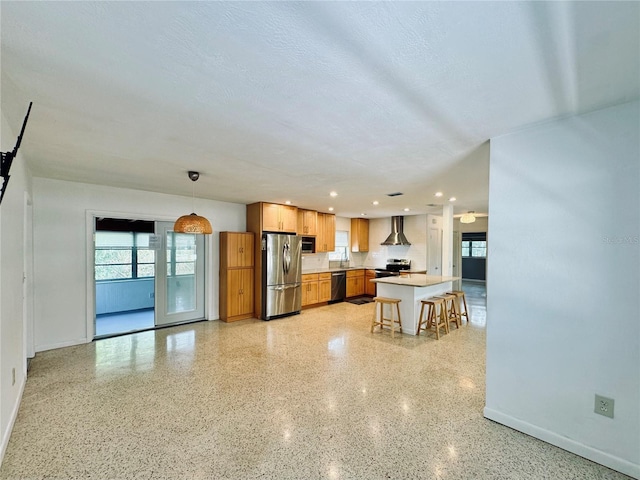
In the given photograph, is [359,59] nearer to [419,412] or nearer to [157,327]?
[419,412]

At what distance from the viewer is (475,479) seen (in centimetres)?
182

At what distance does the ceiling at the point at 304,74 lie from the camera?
1164 millimetres

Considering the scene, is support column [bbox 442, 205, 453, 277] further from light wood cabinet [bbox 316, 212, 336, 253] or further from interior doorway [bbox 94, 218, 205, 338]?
interior doorway [bbox 94, 218, 205, 338]

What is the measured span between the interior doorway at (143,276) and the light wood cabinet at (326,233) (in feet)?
9.60

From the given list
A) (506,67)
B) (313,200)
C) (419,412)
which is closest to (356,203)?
(313,200)

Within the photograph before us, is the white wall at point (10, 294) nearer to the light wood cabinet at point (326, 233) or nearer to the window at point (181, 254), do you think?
the window at point (181, 254)

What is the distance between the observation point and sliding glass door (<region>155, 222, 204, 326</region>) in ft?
16.9

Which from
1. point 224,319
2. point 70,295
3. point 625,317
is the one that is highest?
point 625,317

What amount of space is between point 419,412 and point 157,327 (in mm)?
4614

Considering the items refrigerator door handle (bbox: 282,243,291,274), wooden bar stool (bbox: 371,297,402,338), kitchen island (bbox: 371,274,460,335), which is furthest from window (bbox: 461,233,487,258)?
refrigerator door handle (bbox: 282,243,291,274)

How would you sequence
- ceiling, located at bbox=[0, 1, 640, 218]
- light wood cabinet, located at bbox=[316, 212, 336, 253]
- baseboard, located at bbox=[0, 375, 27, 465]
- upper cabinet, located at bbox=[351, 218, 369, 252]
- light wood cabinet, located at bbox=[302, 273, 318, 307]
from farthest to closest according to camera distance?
upper cabinet, located at bbox=[351, 218, 369, 252], light wood cabinet, located at bbox=[316, 212, 336, 253], light wood cabinet, located at bbox=[302, 273, 318, 307], baseboard, located at bbox=[0, 375, 27, 465], ceiling, located at bbox=[0, 1, 640, 218]

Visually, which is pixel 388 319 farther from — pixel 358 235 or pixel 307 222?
pixel 358 235

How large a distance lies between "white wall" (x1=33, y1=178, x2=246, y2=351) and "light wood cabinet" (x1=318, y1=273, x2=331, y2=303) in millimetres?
4203

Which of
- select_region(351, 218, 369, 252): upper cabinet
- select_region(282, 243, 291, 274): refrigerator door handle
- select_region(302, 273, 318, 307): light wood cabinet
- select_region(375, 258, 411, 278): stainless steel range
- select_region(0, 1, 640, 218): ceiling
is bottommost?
select_region(302, 273, 318, 307): light wood cabinet
